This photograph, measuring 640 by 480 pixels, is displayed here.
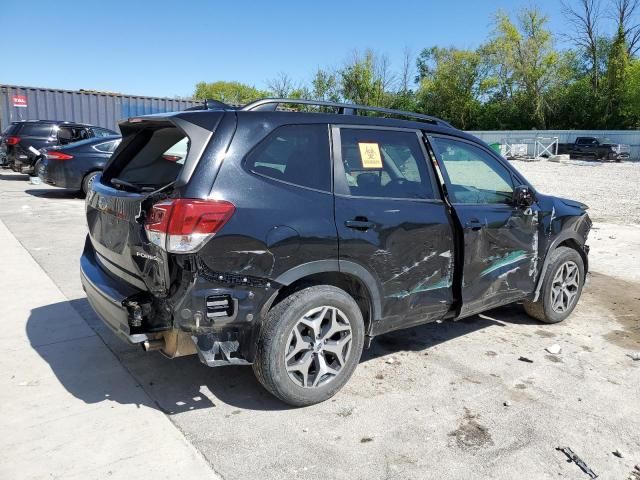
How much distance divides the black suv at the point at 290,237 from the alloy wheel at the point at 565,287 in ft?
2.96

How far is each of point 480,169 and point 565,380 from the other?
1781 mm

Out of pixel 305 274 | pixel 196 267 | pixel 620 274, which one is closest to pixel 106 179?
pixel 196 267

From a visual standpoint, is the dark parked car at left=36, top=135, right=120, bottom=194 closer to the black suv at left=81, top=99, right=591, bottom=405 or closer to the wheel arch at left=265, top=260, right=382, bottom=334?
the black suv at left=81, top=99, right=591, bottom=405

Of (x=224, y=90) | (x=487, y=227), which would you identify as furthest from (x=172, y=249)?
(x=224, y=90)

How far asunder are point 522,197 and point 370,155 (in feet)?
5.04

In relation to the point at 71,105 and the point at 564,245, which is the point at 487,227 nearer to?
the point at 564,245

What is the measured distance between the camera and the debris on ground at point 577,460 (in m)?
2.81

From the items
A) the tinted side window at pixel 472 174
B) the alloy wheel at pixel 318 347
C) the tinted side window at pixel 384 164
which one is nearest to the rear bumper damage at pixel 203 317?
the alloy wheel at pixel 318 347

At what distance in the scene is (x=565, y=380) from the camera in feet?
12.9

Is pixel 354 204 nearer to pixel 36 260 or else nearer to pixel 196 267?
pixel 196 267

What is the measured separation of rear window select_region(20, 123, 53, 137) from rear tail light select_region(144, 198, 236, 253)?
1431 cm

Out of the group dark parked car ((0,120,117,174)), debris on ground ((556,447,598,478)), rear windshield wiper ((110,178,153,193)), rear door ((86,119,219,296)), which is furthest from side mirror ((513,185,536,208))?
dark parked car ((0,120,117,174))

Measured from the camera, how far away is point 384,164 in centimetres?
371

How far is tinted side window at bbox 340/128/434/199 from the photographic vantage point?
11.6ft
